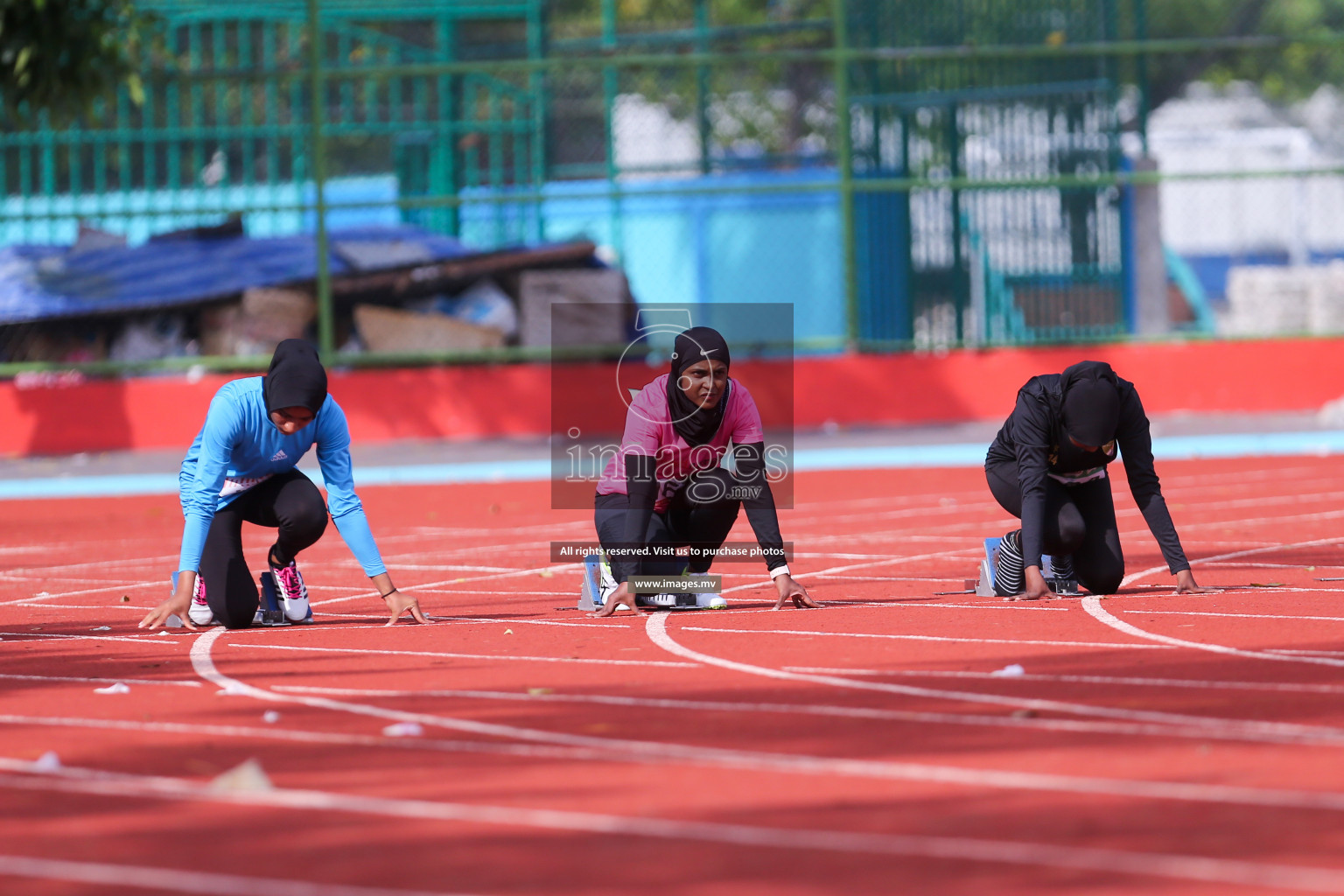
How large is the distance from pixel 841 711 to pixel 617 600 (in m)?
2.38

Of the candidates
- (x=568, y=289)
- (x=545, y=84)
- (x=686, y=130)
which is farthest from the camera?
(x=686, y=130)

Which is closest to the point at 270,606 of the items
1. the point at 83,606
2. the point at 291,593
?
the point at 291,593

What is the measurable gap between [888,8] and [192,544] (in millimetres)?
15634

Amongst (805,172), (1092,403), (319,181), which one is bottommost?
(1092,403)

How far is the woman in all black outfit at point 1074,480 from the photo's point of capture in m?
7.89

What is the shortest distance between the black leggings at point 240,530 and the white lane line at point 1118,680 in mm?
2772

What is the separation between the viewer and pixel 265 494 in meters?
8.39

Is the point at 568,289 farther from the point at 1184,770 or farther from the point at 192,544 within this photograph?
the point at 1184,770

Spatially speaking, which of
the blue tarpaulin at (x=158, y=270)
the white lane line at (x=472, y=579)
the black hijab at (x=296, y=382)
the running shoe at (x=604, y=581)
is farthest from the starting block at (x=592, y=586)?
the blue tarpaulin at (x=158, y=270)

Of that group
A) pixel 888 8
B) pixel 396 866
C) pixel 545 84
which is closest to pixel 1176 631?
pixel 396 866

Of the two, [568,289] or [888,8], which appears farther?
[888,8]

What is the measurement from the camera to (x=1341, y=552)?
32.6 ft

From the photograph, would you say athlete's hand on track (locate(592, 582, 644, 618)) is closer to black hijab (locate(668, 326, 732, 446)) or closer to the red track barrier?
black hijab (locate(668, 326, 732, 446))

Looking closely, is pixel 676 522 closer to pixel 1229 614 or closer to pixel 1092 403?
pixel 1092 403
